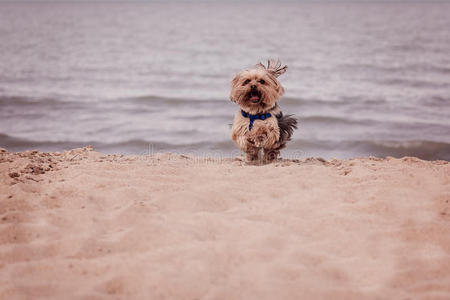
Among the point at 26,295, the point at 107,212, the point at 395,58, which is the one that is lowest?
the point at 26,295

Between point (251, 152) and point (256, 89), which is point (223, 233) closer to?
point (256, 89)

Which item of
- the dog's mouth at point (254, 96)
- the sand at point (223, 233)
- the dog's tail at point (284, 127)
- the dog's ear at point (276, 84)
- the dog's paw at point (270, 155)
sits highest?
the dog's ear at point (276, 84)

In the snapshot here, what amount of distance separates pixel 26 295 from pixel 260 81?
3.96 m

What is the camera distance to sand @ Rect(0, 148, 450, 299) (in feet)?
10.3

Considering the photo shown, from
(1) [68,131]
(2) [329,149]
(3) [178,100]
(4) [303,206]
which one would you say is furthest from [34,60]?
(4) [303,206]

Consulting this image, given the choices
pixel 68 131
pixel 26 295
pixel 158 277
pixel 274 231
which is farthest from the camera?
pixel 68 131

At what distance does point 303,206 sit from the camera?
4387 mm

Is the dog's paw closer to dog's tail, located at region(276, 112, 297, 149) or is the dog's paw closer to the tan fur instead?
the tan fur

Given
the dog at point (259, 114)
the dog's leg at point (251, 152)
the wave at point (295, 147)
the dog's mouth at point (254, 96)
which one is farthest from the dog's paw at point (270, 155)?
the wave at point (295, 147)

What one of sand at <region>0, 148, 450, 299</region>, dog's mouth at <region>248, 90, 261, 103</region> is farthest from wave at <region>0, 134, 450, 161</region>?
sand at <region>0, 148, 450, 299</region>

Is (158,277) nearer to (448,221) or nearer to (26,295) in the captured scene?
(26,295)

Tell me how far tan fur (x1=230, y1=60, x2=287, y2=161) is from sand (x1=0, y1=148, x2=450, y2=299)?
92cm

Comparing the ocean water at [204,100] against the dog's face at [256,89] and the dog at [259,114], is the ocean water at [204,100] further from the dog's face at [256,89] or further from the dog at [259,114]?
the dog's face at [256,89]

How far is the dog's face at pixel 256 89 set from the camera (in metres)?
5.98
